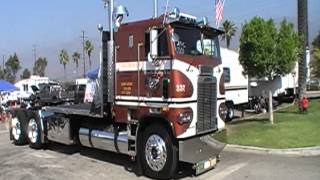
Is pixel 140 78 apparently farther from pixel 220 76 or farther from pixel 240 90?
pixel 240 90

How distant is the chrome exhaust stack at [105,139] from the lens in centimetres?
1247

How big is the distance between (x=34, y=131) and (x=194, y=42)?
686cm

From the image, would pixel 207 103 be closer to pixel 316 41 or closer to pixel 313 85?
pixel 316 41

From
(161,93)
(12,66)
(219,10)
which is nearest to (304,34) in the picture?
(219,10)

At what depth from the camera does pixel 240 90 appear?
2830 centimetres

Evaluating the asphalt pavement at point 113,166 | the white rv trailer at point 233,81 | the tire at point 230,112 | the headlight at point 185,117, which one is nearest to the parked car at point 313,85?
the white rv trailer at point 233,81

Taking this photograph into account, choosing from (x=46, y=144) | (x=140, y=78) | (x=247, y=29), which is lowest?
(x=46, y=144)

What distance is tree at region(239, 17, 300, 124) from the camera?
68.2ft

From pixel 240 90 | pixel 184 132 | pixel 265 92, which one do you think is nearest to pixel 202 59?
pixel 184 132

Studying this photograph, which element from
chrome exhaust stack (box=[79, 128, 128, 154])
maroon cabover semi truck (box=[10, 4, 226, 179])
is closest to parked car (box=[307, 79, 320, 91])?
chrome exhaust stack (box=[79, 128, 128, 154])

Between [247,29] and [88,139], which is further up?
[247,29]

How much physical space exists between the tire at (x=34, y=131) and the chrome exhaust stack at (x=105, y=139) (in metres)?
2.41

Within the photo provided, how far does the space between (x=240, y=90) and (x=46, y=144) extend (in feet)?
47.1

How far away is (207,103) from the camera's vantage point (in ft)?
38.9
